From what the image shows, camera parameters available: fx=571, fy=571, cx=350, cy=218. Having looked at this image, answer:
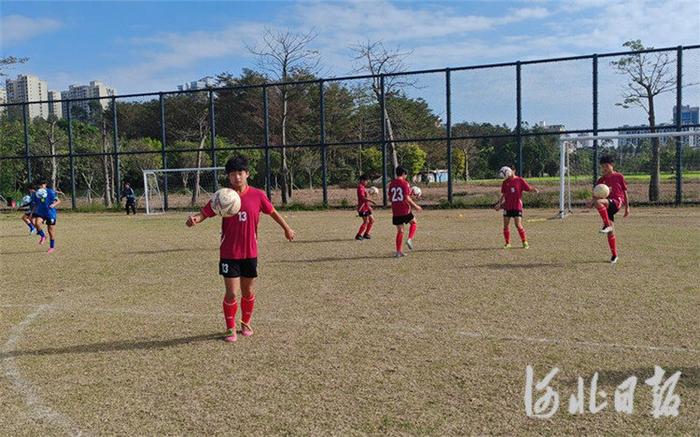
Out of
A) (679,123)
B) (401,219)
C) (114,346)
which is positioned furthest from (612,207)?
(679,123)

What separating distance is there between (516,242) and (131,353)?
952cm

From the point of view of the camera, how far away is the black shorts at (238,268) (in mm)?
5961

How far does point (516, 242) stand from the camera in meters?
13.0

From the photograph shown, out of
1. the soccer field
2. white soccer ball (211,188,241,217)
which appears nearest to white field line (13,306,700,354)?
the soccer field

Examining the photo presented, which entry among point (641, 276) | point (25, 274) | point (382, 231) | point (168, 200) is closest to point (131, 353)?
point (25, 274)

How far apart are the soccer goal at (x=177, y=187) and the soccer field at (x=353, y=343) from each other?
17.7 meters

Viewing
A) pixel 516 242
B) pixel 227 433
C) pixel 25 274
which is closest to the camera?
pixel 227 433

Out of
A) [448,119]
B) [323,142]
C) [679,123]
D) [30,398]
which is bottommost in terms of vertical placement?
[30,398]

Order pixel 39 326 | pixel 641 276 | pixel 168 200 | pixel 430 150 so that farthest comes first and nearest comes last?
pixel 430 150 < pixel 168 200 < pixel 641 276 < pixel 39 326

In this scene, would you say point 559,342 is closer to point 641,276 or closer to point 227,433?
point 227,433

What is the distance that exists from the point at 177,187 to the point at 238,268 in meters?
25.0

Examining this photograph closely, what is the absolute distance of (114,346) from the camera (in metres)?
5.90

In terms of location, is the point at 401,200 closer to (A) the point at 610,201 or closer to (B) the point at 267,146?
(A) the point at 610,201

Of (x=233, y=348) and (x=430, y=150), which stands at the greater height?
(x=430, y=150)
